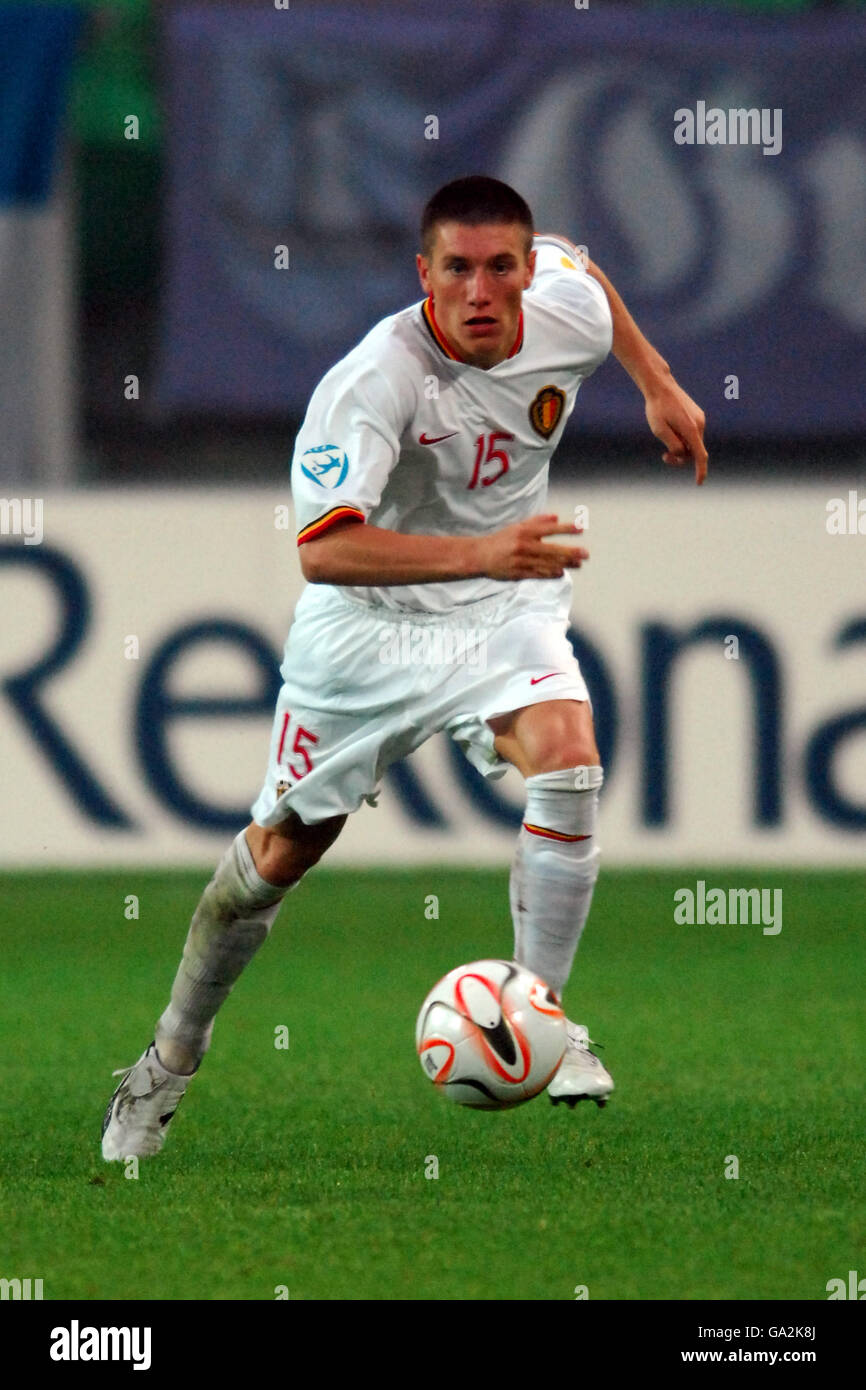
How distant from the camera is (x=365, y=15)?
38.0 ft

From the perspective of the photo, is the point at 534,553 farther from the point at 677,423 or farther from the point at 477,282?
the point at 677,423

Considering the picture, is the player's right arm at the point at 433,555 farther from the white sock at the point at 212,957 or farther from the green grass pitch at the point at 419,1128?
the green grass pitch at the point at 419,1128

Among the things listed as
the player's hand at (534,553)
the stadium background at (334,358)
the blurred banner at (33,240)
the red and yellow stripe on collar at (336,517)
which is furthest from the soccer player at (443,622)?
the blurred banner at (33,240)

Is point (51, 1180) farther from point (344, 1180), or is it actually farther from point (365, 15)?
point (365, 15)

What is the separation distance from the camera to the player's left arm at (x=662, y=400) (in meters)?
5.15

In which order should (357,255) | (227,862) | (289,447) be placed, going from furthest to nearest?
(289,447) < (357,255) < (227,862)

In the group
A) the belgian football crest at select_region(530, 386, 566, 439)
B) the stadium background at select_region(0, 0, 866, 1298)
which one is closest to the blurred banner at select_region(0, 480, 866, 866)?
the stadium background at select_region(0, 0, 866, 1298)

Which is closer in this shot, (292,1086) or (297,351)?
(292,1086)

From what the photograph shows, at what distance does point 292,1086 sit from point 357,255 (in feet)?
21.4

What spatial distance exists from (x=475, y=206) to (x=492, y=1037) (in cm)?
160

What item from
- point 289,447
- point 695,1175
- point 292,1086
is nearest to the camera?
point 695,1175

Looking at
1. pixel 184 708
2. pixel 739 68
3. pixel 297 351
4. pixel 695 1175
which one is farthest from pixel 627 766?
pixel 695 1175

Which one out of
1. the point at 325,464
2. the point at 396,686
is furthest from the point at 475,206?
the point at 396,686

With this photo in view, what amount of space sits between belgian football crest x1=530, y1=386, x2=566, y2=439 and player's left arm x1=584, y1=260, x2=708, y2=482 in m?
0.21
